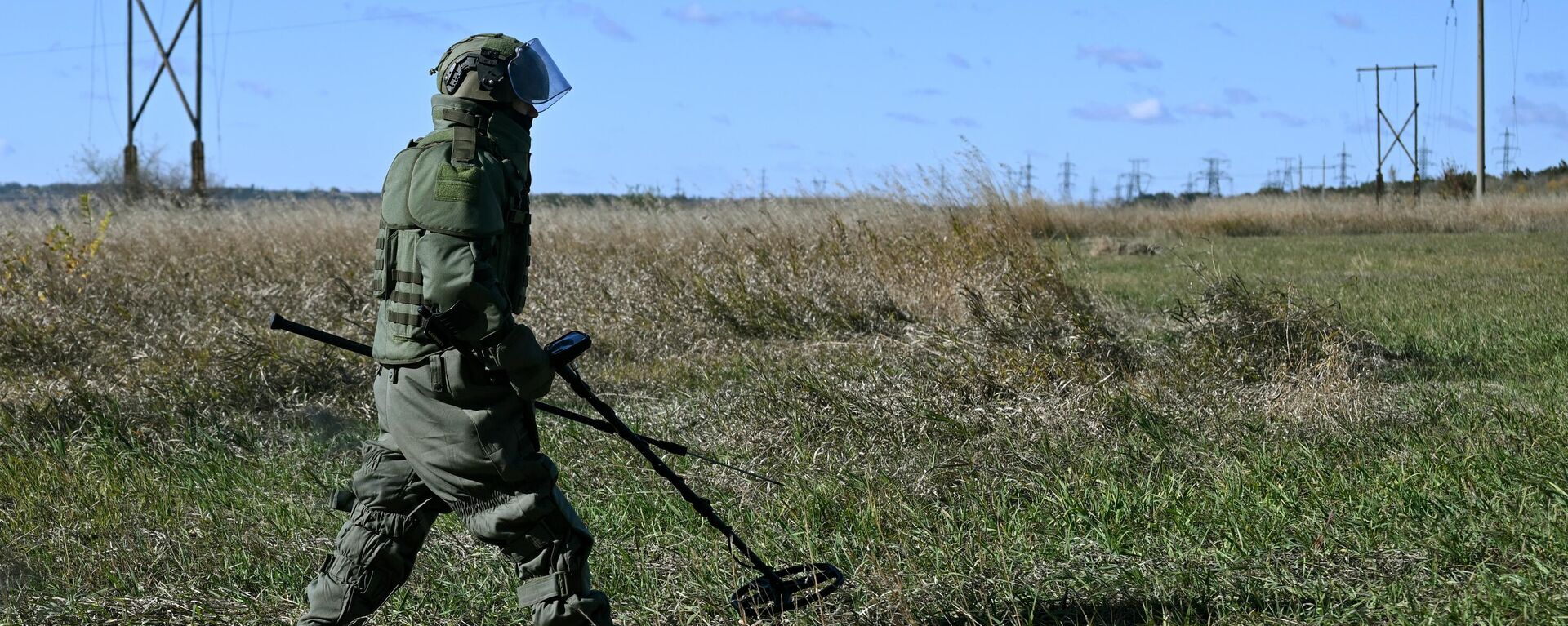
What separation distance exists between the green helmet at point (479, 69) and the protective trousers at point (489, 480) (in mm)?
635

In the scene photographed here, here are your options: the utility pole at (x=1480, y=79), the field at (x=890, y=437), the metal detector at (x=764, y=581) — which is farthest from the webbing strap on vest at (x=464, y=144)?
the utility pole at (x=1480, y=79)

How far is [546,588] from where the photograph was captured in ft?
10.5

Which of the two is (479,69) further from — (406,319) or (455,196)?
(406,319)

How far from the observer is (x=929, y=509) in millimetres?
4574

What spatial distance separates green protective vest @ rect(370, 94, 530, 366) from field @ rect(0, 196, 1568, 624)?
1020 millimetres

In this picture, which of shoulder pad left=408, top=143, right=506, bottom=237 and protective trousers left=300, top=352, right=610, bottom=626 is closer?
shoulder pad left=408, top=143, right=506, bottom=237

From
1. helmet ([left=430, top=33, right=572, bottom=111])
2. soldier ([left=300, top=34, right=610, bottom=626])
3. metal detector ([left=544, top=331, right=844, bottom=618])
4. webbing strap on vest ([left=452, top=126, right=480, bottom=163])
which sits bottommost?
metal detector ([left=544, top=331, right=844, bottom=618])

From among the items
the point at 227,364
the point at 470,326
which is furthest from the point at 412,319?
the point at 227,364

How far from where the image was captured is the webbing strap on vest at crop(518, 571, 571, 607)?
3.19 m

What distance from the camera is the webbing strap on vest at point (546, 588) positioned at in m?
3.19

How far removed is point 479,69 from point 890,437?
289 cm

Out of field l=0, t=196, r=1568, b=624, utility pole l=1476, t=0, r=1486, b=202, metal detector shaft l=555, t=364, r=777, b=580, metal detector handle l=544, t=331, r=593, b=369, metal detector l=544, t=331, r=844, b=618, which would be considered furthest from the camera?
utility pole l=1476, t=0, r=1486, b=202

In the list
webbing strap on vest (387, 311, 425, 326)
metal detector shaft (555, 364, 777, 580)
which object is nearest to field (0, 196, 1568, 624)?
metal detector shaft (555, 364, 777, 580)

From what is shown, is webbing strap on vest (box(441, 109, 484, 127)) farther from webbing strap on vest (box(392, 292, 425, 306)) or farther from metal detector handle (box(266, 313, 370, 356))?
metal detector handle (box(266, 313, 370, 356))
